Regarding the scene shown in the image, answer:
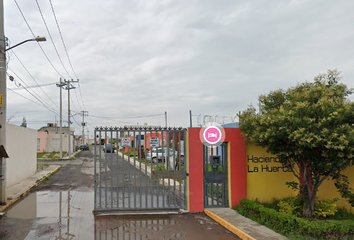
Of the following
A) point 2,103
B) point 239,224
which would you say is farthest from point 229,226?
point 2,103

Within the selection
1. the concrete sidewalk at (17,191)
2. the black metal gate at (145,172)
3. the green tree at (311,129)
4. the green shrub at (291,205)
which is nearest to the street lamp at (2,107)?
the concrete sidewalk at (17,191)

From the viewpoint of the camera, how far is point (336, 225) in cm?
623

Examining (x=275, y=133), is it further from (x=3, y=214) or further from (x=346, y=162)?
(x=3, y=214)

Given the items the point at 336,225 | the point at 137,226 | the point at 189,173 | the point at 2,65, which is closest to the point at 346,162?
the point at 336,225

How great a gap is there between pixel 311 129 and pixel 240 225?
2.78 m

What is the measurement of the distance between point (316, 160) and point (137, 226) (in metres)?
4.65

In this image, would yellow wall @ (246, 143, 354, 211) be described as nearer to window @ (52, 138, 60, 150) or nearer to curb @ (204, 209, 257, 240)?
curb @ (204, 209, 257, 240)

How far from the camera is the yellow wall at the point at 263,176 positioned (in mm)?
8719

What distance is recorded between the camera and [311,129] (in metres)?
6.52

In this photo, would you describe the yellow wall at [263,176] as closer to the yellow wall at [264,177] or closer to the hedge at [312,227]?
the yellow wall at [264,177]

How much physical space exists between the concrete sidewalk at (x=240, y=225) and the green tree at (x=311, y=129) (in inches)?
64.1

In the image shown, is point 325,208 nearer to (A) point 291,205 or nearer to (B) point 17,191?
(A) point 291,205

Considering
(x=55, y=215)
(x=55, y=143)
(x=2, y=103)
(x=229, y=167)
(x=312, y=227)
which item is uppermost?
(x=2, y=103)

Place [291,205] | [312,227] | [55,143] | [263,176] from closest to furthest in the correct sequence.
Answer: [312,227]
[291,205]
[263,176]
[55,143]
